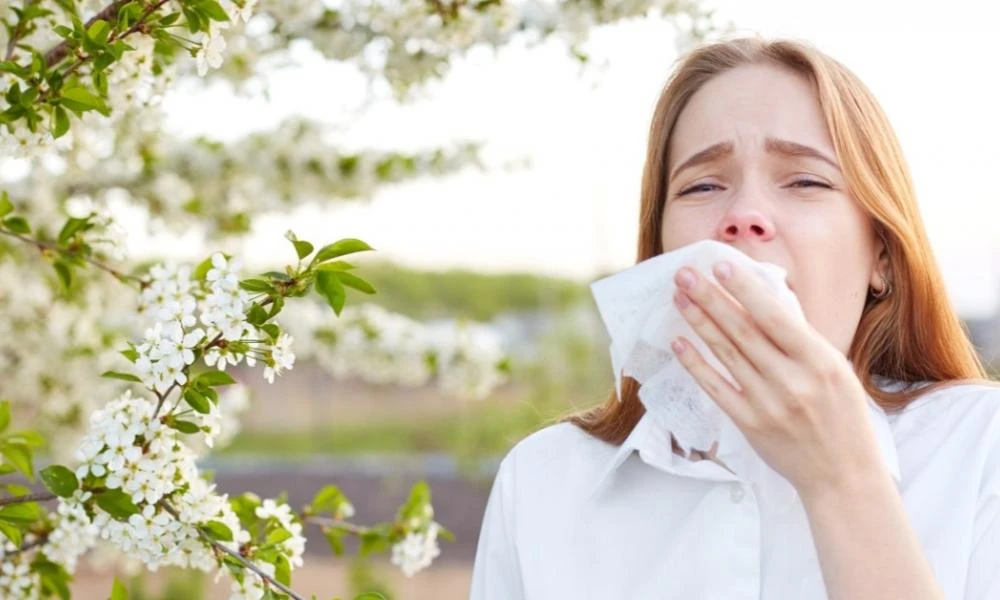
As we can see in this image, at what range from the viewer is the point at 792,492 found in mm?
1266

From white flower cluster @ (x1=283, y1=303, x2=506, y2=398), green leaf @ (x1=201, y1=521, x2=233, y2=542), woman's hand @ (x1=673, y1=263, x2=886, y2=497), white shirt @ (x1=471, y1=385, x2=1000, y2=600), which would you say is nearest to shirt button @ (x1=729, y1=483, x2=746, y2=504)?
white shirt @ (x1=471, y1=385, x2=1000, y2=600)

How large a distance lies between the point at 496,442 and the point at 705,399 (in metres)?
9.81

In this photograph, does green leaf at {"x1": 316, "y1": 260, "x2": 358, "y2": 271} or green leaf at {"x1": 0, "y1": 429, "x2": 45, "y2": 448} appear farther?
green leaf at {"x1": 0, "y1": 429, "x2": 45, "y2": 448}

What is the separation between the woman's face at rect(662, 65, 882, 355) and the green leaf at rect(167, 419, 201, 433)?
552 mm

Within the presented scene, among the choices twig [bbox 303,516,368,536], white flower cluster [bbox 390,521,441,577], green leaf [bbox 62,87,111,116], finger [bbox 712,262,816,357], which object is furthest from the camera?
white flower cluster [bbox 390,521,441,577]

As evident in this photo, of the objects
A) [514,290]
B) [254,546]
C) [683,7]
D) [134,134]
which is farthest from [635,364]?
[514,290]

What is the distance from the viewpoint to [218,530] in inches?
51.1

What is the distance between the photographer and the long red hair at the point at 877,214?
4.27 ft

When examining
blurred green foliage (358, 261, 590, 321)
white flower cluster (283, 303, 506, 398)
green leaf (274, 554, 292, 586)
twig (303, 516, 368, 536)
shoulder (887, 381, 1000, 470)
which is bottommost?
blurred green foliage (358, 261, 590, 321)

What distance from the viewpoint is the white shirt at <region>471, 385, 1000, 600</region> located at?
3.91 feet

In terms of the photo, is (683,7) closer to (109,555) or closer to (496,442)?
(109,555)

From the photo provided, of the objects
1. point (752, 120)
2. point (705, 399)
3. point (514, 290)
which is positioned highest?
point (752, 120)

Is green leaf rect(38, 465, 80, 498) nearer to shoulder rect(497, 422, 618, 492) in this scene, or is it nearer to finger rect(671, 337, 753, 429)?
Result: shoulder rect(497, 422, 618, 492)

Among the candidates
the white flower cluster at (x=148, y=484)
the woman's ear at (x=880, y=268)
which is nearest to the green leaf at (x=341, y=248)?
the white flower cluster at (x=148, y=484)
